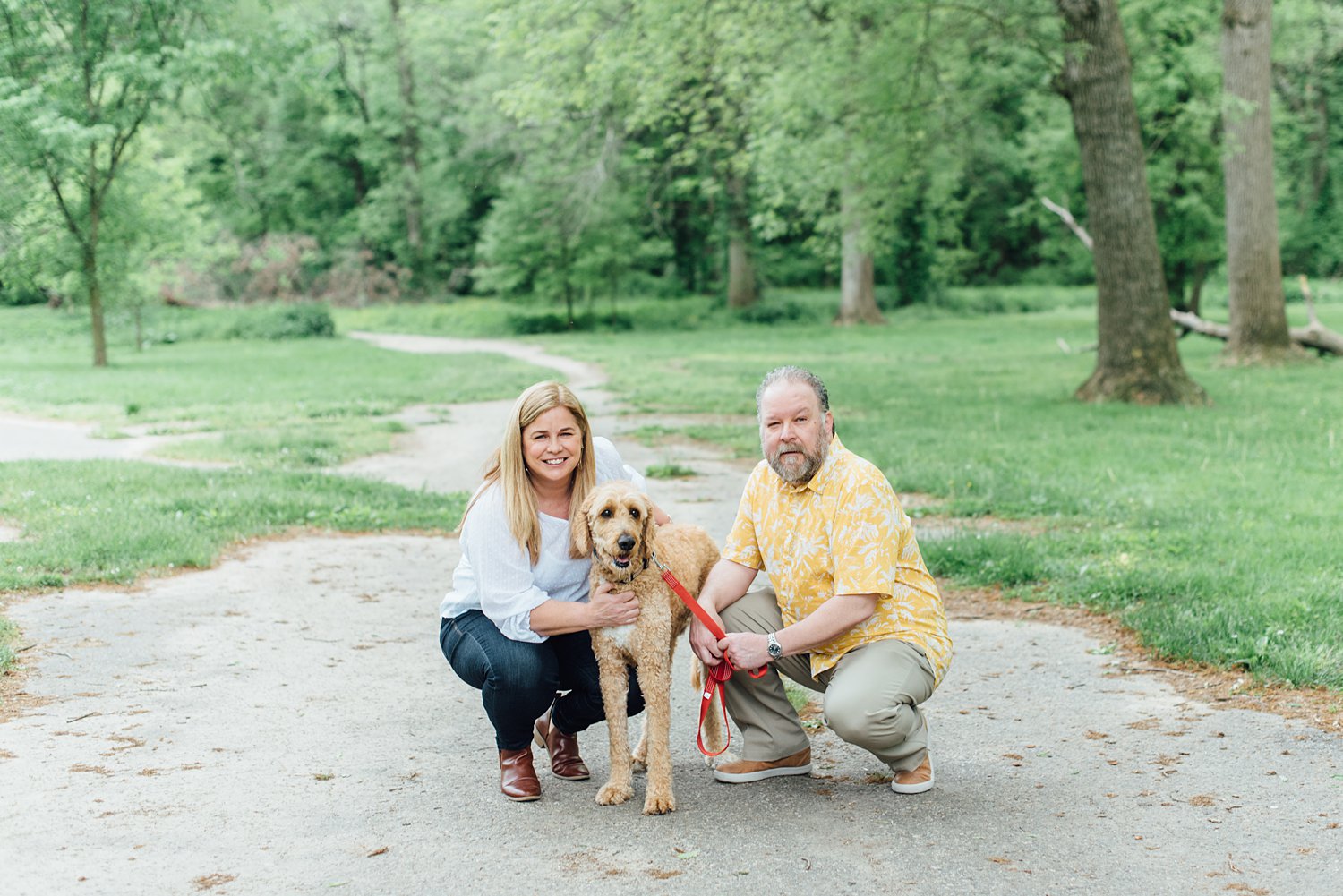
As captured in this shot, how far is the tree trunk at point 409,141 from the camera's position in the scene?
163 feet

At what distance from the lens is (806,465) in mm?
4305

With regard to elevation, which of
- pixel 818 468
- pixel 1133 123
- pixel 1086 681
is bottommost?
pixel 1086 681

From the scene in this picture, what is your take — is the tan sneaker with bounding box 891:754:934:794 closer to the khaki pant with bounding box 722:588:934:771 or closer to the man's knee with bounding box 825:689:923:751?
the khaki pant with bounding box 722:588:934:771

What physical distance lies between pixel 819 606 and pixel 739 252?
127 ft

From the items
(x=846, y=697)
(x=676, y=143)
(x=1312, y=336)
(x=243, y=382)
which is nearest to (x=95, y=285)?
(x=243, y=382)

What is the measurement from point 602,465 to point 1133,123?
43.2 ft

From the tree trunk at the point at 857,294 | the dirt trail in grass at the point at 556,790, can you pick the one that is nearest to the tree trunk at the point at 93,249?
the dirt trail in grass at the point at 556,790

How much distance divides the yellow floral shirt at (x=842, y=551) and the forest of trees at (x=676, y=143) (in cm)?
1233

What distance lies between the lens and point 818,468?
14.3 ft

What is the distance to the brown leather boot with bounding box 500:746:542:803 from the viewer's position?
432 cm

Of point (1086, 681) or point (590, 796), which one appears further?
point (1086, 681)

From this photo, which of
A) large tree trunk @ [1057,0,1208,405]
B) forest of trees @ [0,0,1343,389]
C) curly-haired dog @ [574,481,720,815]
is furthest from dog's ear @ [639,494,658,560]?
large tree trunk @ [1057,0,1208,405]

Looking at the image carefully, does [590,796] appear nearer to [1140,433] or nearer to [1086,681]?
[1086,681]

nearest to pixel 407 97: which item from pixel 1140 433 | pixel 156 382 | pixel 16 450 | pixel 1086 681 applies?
pixel 156 382
